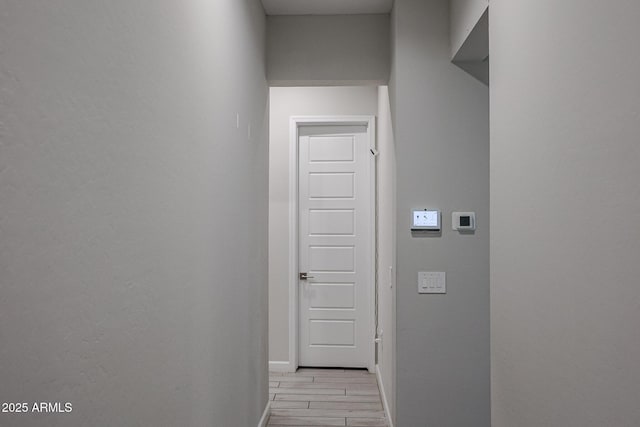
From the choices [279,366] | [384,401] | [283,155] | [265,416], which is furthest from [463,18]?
[279,366]

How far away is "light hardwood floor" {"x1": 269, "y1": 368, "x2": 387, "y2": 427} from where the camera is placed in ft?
10.6

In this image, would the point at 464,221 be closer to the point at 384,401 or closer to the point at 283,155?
the point at 384,401

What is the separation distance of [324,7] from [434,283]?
188 cm

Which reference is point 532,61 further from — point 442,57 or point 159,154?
point 442,57

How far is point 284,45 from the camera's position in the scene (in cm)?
311

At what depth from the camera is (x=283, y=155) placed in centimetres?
425

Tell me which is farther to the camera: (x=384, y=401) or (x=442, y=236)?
(x=384, y=401)

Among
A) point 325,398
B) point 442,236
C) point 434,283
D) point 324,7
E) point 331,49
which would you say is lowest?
point 325,398

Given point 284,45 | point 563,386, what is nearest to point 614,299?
point 563,386

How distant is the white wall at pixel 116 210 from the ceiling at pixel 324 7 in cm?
99

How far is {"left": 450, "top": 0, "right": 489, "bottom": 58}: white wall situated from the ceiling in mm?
525

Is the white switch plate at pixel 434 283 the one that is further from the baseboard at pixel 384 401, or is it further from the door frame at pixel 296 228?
the door frame at pixel 296 228

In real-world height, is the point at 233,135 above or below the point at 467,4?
below

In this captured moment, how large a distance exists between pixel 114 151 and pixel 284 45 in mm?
2336
